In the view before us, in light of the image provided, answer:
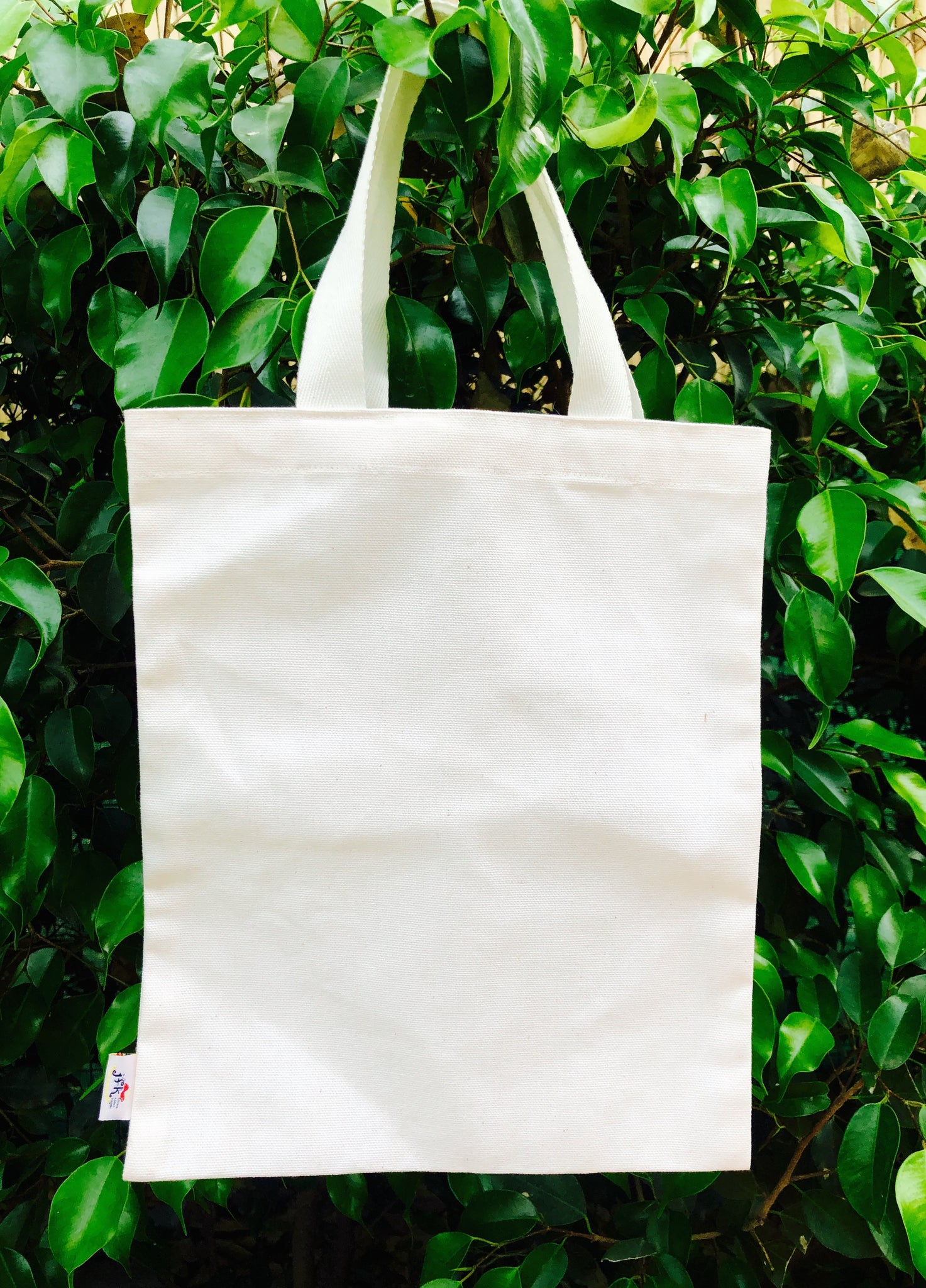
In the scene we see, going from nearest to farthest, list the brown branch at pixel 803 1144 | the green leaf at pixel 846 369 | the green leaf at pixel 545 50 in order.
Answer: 1. the green leaf at pixel 545 50
2. the green leaf at pixel 846 369
3. the brown branch at pixel 803 1144

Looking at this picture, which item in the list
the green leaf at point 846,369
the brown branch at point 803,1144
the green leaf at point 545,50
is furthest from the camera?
the brown branch at point 803,1144

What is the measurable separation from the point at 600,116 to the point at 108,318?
1.03ft

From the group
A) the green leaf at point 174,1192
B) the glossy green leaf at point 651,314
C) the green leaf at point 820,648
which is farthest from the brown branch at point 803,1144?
the glossy green leaf at point 651,314

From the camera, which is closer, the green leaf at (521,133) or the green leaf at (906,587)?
the green leaf at (521,133)

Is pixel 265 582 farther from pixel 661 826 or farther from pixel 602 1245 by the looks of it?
pixel 602 1245

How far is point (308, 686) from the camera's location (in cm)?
43

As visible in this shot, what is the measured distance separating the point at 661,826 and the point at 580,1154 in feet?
0.61

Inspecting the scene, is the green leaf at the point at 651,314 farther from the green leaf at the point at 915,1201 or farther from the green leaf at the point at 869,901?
the green leaf at the point at 915,1201

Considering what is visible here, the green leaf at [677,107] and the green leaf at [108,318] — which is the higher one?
the green leaf at [677,107]

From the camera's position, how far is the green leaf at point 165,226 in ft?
1.50

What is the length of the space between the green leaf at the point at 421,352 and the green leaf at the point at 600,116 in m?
0.13

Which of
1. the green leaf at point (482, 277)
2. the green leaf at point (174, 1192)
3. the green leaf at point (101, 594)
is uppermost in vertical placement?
the green leaf at point (482, 277)

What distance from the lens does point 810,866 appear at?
58 cm

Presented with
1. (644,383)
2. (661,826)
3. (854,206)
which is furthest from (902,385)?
(661,826)
